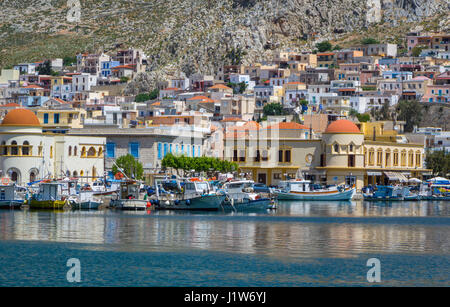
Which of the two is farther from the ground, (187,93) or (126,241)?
(187,93)

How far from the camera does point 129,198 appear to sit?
76438mm

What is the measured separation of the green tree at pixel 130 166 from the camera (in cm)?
9444

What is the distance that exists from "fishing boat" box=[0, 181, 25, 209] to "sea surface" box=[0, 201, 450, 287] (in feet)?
15.3

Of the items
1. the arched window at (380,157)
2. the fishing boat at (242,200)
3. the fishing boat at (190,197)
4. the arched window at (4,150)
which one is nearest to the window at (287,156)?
the arched window at (380,157)

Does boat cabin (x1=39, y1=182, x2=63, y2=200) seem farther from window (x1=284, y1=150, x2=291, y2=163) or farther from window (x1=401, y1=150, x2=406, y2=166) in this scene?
window (x1=401, y1=150, x2=406, y2=166)

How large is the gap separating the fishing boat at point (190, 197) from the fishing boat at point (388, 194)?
89.6ft

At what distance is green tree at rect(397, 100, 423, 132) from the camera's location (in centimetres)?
15788

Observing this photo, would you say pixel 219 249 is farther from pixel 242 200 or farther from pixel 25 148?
pixel 25 148

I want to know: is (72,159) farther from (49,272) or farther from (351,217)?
(49,272)

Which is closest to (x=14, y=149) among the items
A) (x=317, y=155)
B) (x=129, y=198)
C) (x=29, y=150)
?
(x=29, y=150)

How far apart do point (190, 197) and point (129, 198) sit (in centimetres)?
512
